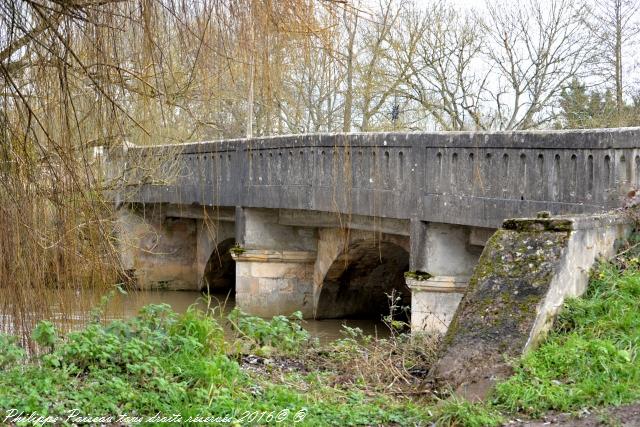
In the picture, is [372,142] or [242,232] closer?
[372,142]

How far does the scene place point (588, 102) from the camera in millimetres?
20109

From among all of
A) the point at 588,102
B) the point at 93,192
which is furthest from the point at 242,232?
the point at 93,192

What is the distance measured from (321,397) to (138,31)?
2.21 meters

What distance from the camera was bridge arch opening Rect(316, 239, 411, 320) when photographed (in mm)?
15367

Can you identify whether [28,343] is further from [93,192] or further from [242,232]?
[242,232]

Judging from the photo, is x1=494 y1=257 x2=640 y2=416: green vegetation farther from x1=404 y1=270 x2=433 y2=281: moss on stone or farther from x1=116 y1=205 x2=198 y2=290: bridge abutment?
x1=116 y1=205 x2=198 y2=290: bridge abutment

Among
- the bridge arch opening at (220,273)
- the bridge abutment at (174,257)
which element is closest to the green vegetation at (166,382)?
the bridge arch opening at (220,273)

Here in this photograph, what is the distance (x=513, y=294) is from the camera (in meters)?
5.54

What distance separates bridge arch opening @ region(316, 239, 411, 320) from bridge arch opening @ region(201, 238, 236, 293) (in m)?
4.38

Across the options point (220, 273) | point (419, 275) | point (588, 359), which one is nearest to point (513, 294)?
point (588, 359)

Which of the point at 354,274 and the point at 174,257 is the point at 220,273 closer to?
the point at 174,257

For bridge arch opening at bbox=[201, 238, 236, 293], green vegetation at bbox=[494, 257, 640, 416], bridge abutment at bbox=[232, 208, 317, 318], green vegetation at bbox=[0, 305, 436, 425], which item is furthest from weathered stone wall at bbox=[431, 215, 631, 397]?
bridge arch opening at bbox=[201, 238, 236, 293]

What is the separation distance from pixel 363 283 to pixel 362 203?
432cm

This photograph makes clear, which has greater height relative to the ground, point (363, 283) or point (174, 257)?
point (174, 257)
